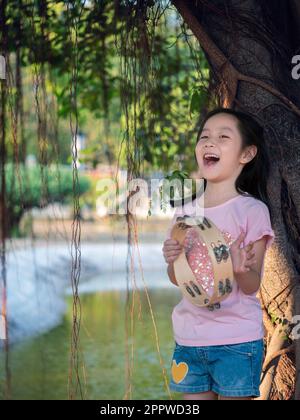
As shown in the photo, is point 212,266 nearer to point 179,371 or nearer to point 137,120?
point 179,371

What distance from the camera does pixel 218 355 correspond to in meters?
1.85

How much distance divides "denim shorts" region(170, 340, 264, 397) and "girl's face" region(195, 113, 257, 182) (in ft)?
1.24

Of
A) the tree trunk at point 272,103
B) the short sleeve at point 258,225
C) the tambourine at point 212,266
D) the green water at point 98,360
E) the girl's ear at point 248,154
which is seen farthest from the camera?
the green water at point 98,360

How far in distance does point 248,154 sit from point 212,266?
0.35 m

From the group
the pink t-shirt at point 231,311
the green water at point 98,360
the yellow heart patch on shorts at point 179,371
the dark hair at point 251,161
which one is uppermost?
the dark hair at point 251,161

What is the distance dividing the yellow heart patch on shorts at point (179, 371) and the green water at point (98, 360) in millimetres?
1506

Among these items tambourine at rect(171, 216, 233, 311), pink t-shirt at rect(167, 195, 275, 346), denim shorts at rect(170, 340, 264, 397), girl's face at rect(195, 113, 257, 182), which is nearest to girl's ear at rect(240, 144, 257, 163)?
girl's face at rect(195, 113, 257, 182)

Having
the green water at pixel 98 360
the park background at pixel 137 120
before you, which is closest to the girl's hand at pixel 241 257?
the park background at pixel 137 120

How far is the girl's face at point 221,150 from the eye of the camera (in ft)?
6.41

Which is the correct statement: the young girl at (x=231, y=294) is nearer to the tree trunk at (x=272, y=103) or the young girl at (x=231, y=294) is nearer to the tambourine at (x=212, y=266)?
the tambourine at (x=212, y=266)

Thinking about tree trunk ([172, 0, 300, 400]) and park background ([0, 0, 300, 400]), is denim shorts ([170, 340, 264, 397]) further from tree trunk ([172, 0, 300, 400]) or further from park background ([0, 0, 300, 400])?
tree trunk ([172, 0, 300, 400])

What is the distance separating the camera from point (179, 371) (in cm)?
190

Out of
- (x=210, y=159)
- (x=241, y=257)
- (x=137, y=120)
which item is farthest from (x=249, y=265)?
(x=137, y=120)
